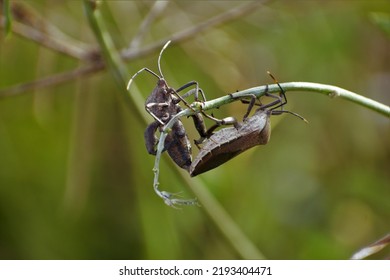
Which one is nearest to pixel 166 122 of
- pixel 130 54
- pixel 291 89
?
pixel 291 89

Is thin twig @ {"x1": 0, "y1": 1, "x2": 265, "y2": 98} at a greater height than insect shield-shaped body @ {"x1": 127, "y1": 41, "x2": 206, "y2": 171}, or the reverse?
insect shield-shaped body @ {"x1": 127, "y1": 41, "x2": 206, "y2": 171}

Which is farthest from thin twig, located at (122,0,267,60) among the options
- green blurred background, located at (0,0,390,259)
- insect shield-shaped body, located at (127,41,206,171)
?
insect shield-shaped body, located at (127,41,206,171)

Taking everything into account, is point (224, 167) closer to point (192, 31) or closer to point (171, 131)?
point (192, 31)

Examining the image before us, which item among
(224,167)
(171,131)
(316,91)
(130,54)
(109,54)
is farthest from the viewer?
(224,167)

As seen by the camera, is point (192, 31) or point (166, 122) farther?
point (192, 31)

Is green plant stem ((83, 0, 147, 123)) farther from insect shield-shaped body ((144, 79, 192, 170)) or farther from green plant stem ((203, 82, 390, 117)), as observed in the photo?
green plant stem ((203, 82, 390, 117))

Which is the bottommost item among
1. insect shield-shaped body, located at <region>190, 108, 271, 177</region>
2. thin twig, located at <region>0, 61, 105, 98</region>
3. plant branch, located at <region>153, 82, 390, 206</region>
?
thin twig, located at <region>0, 61, 105, 98</region>

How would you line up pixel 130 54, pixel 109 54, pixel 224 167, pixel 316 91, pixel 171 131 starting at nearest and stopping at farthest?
pixel 316 91 < pixel 171 131 < pixel 109 54 < pixel 130 54 < pixel 224 167

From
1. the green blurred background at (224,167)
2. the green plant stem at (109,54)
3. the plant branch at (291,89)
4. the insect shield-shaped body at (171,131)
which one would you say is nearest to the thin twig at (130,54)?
the green plant stem at (109,54)

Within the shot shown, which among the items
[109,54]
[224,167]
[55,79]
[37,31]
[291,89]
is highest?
[291,89]
